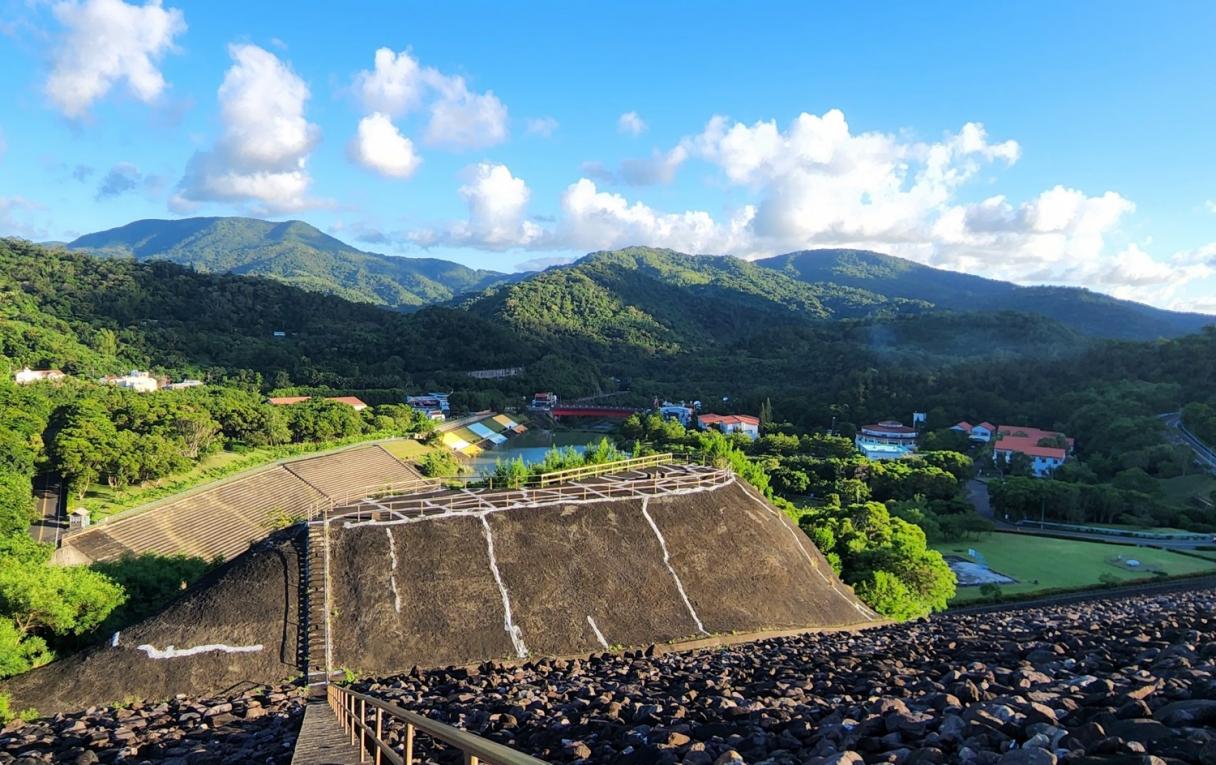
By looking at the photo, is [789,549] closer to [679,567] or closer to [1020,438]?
[679,567]

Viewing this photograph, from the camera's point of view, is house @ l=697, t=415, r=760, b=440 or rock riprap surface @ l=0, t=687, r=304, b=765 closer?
rock riprap surface @ l=0, t=687, r=304, b=765

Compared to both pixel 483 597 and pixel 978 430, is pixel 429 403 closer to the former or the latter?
pixel 978 430

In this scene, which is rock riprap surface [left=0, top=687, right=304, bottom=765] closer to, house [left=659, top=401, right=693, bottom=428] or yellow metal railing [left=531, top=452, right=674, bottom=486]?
yellow metal railing [left=531, top=452, right=674, bottom=486]

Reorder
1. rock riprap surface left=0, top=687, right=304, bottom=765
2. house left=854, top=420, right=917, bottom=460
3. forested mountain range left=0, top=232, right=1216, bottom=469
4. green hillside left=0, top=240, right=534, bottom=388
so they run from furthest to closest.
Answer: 1. green hillside left=0, top=240, right=534, bottom=388
2. forested mountain range left=0, top=232, right=1216, bottom=469
3. house left=854, top=420, right=917, bottom=460
4. rock riprap surface left=0, top=687, right=304, bottom=765

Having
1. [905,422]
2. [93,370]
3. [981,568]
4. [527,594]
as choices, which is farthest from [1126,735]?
[93,370]

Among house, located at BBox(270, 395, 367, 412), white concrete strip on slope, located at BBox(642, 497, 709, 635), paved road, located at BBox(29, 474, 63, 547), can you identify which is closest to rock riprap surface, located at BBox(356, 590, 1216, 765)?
white concrete strip on slope, located at BBox(642, 497, 709, 635)

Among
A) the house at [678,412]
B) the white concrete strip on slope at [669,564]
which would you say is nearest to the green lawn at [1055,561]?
the white concrete strip on slope at [669,564]

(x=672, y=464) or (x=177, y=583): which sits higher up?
(x=672, y=464)

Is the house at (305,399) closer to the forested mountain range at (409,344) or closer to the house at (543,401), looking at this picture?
the forested mountain range at (409,344)
